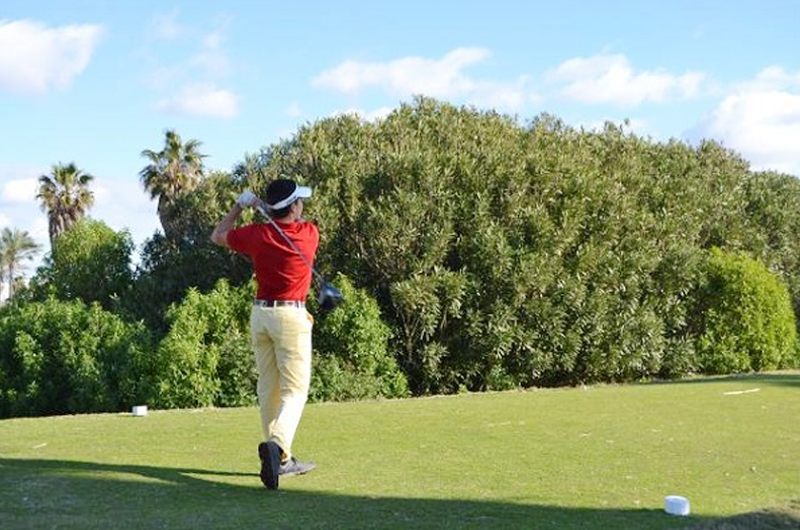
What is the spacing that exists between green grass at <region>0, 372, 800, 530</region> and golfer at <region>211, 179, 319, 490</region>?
53 cm

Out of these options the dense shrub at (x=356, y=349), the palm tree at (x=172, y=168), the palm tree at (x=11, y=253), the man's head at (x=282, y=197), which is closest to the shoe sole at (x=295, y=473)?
the man's head at (x=282, y=197)

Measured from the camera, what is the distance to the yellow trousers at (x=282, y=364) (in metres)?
7.44

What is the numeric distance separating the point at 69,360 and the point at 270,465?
41.0ft

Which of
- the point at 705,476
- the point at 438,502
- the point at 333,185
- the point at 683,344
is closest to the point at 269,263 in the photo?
the point at 438,502

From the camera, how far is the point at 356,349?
1850 cm

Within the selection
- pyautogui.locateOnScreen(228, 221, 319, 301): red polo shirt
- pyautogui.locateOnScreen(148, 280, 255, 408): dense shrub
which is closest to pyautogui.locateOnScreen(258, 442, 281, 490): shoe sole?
pyautogui.locateOnScreen(228, 221, 319, 301): red polo shirt

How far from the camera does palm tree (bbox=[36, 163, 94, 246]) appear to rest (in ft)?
139

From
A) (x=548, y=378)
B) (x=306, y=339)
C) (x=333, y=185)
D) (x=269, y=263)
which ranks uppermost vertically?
(x=333, y=185)

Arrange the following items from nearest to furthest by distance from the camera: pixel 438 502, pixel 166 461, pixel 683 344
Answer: pixel 438 502, pixel 166 461, pixel 683 344

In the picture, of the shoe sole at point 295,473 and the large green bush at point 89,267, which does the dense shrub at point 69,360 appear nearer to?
the large green bush at point 89,267

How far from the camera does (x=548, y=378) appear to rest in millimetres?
20453

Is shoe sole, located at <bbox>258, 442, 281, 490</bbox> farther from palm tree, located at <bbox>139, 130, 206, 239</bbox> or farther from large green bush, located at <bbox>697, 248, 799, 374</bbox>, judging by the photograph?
palm tree, located at <bbox>139, 130, 206, 239</bbox>

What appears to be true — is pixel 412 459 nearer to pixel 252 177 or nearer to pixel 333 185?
pixel 333 185

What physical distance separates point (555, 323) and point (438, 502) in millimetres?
13196
